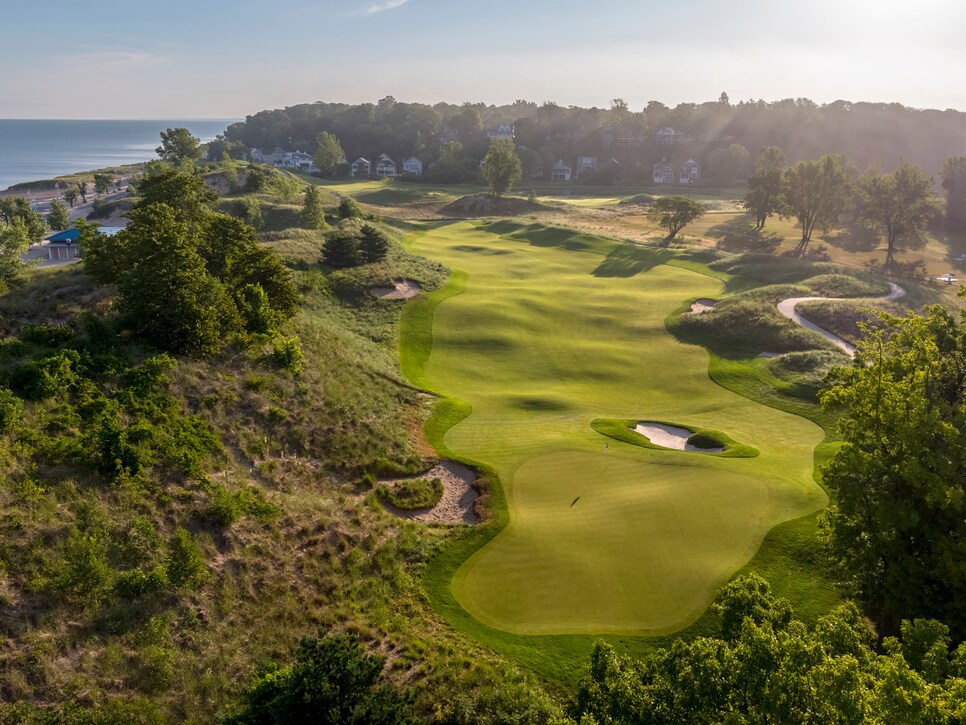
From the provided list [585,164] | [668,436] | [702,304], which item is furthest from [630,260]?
[585,164]

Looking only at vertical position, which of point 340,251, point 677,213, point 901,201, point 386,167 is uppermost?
point 386,167

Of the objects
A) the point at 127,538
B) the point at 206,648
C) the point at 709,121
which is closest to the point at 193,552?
the point at 127,538

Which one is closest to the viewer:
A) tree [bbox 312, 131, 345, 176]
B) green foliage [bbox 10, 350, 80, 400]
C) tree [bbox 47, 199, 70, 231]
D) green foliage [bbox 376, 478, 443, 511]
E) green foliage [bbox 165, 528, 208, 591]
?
green foliage [bbox 165, 528, 208, 591]

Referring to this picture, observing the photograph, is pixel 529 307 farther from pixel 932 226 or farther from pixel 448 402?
pixel 932 226

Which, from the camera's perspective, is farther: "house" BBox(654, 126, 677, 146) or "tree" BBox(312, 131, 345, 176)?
"house" BBox(654, 126, 677, 146)

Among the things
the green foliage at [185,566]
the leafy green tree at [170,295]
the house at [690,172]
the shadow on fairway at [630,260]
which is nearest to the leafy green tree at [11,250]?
the leafy green tree at [170,295]

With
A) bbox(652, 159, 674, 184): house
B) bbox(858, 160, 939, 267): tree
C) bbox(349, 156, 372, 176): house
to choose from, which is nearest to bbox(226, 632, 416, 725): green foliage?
bbox(858, 160, 939, 267): tree

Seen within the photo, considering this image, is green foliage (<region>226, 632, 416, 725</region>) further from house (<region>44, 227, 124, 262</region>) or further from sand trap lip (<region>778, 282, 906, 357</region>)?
house (<region>44, 227, 124, 262</region>)

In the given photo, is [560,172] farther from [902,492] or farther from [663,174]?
[902,492]
